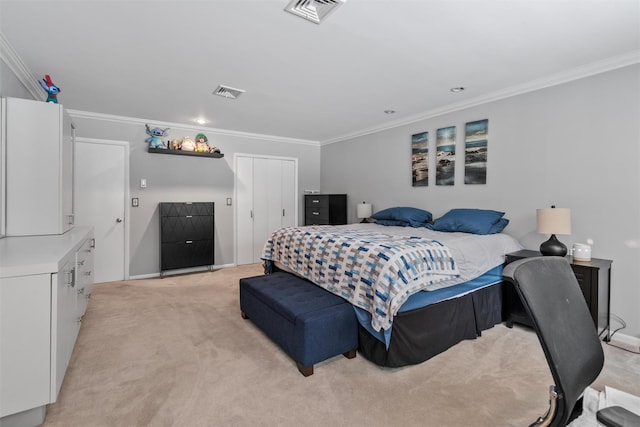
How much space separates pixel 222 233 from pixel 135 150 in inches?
71.8

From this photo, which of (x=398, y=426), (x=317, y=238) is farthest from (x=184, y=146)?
(x=398, y=426)

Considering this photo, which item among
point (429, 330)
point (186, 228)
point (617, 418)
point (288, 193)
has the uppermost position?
point (288, 193)

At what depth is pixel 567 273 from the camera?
1.07m

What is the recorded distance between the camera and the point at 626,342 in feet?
8.55

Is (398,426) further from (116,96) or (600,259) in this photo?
(116,96)

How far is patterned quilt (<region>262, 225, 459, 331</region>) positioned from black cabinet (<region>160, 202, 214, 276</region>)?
2.38 meters

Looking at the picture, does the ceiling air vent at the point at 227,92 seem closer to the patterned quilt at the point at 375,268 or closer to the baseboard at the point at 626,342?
the patterned quilt at the point at 375,268

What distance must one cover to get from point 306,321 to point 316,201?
376 cm

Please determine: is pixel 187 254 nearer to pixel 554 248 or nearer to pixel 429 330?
pixel 429 330

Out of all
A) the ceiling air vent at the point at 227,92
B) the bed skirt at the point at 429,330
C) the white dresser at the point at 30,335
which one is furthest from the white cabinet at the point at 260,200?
the white dresser at the point at 30,335

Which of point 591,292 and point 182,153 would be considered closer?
point 591,292

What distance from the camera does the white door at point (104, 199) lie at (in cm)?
421

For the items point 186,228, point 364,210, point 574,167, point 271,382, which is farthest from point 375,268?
point 186,228

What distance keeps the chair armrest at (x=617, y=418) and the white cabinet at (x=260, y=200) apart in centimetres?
516
